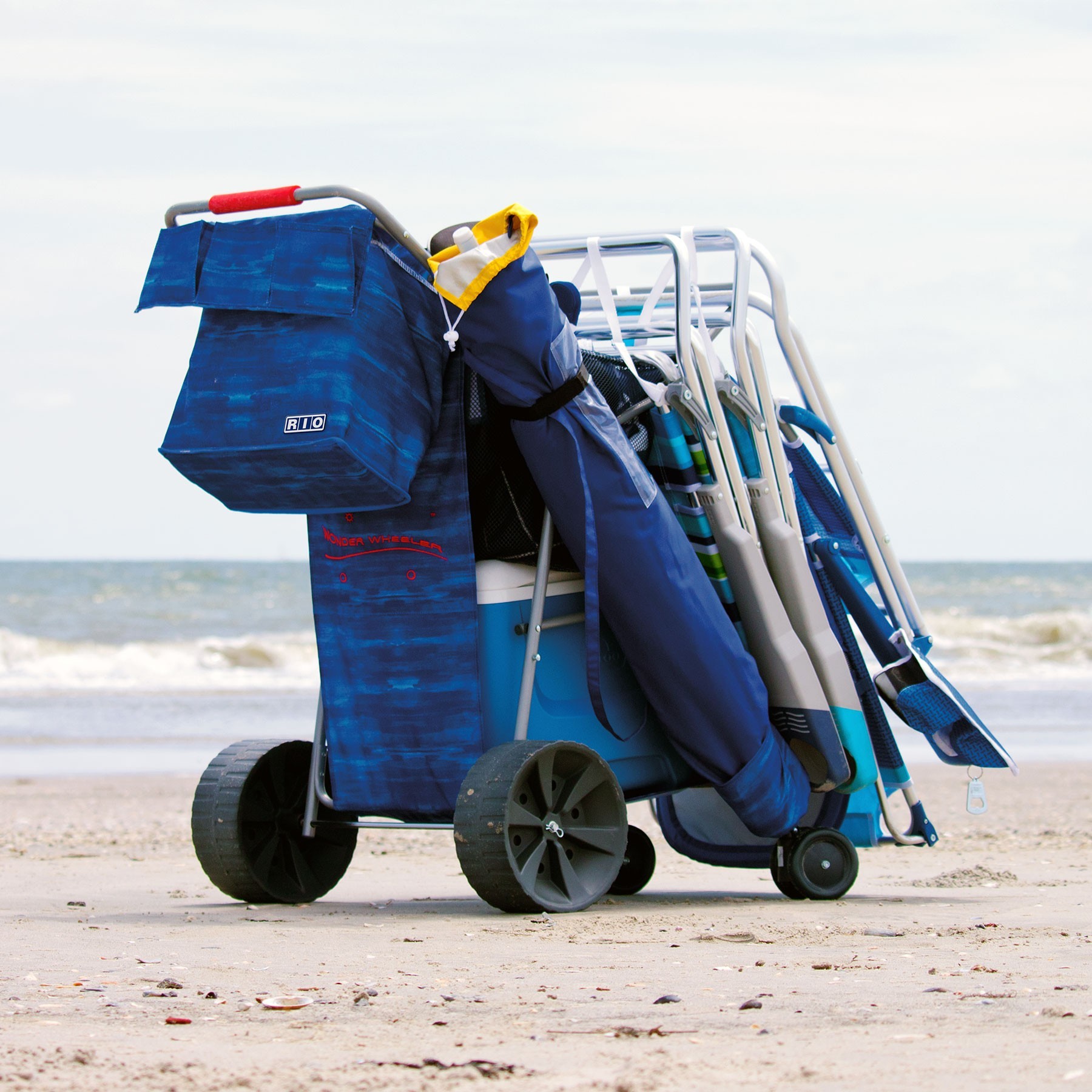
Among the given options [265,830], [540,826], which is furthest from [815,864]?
[265,830]

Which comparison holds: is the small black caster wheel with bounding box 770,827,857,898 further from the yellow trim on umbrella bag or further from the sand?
the yellow trim on umbrella bag

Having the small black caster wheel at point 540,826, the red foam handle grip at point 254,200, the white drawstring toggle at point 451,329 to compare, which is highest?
the red foam handle grip at point 254,200

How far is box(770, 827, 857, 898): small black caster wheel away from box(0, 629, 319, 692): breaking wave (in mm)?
17936

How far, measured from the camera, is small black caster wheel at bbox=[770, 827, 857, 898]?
218 inches

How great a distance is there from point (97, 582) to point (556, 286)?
149ft

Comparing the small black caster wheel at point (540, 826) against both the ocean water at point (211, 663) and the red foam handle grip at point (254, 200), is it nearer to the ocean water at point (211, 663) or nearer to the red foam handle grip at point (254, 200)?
the red foam handle grip at point (254, 200)

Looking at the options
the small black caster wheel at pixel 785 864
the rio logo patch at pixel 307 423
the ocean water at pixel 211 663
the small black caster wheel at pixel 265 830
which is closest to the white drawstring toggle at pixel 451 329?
the rio logo patch at pixel 307 423

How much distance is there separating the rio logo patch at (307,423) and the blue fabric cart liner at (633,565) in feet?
1.56

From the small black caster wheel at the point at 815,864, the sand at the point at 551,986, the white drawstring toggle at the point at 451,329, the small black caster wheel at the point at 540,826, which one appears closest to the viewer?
the sand at the point at 551,986

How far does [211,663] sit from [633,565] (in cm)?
2240

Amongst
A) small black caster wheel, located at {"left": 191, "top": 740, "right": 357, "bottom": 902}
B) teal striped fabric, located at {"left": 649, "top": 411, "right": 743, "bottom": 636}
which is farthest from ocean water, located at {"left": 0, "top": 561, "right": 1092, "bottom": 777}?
teal striped fabric, located at {"left": 649, "top": 411, "right": 743, "bottom": 636}

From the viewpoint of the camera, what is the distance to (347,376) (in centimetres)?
450

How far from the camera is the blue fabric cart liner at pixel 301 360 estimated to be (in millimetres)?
→ 4496

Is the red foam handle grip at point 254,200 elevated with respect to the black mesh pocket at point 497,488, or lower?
elevated
